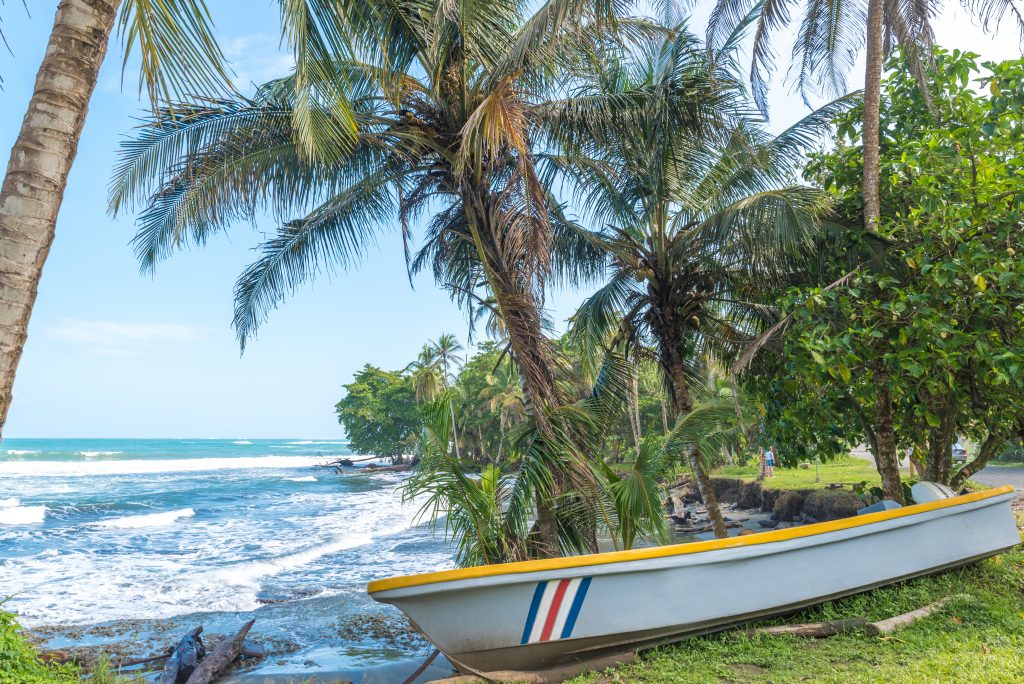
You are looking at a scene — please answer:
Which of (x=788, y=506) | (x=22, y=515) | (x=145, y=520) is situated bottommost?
(x=145, y=520)

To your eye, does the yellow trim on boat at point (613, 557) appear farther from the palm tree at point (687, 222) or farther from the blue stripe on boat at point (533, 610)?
the palm tree at point (687, 222)

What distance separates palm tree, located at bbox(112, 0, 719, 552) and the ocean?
279 cm

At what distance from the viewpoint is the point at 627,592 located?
4598mm

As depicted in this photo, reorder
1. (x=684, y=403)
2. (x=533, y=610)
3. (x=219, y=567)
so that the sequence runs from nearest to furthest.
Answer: (x=533, y=610), (x=684, y=403), (x=219, y=567)

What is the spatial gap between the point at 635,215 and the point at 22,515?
81.7ft

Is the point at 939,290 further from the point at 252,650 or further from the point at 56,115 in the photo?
the point at 252,650

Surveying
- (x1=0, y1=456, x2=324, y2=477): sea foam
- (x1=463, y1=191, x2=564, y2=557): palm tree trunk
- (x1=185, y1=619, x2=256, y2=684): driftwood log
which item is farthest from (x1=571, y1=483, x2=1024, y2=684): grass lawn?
(x1=0, y1=456, x2=324, y2=477): sea foam

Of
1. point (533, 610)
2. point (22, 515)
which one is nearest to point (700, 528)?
point (533, 610)

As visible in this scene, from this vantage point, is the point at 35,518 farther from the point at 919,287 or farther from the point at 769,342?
the point at 919,287

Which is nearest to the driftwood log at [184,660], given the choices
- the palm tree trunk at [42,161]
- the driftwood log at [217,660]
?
the driftwood log at [217,660]

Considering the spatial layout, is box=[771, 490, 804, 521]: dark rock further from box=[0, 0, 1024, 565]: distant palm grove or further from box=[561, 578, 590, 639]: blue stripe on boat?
box=[561, 578, 590, 639]: blue stripe on boat

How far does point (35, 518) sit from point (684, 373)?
23434mm

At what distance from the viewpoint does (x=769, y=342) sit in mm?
8078

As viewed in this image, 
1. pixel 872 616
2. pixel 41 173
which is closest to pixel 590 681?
pixel 872 616
